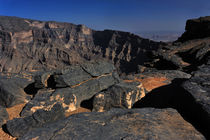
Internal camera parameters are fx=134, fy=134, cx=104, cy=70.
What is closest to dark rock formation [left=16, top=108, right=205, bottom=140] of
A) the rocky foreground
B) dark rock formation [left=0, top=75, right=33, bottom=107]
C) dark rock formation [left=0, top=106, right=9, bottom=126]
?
the rocky foreground

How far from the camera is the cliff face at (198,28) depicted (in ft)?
73.0

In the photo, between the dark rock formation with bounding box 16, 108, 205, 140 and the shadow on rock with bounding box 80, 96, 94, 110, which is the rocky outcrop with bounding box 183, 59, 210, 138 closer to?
the dark rock formation with bounding box 16, 108, 205, 140

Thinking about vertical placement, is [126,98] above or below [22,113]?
above

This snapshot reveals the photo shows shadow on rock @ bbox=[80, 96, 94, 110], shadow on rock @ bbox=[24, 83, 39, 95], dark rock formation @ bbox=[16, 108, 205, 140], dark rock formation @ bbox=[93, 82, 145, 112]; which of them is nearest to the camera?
dark rock formation @ bbox=[16, 108, 205, 140]

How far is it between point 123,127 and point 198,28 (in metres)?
27.6

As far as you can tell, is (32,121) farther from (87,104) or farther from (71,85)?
(87,104)

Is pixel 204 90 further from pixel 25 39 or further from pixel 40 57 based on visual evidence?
pixel 25 39

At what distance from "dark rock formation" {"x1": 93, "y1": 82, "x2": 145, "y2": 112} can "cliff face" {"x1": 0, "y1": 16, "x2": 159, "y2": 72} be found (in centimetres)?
4010

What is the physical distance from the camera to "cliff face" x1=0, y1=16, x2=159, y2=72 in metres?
52.9

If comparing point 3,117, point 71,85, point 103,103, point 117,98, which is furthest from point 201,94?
point 3,117

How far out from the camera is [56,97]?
6.91 m

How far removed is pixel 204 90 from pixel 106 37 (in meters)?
82.8

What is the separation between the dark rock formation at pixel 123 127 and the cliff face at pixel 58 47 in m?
43.1

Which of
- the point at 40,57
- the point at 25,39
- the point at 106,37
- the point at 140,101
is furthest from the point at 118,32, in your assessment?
the point at 140,101
